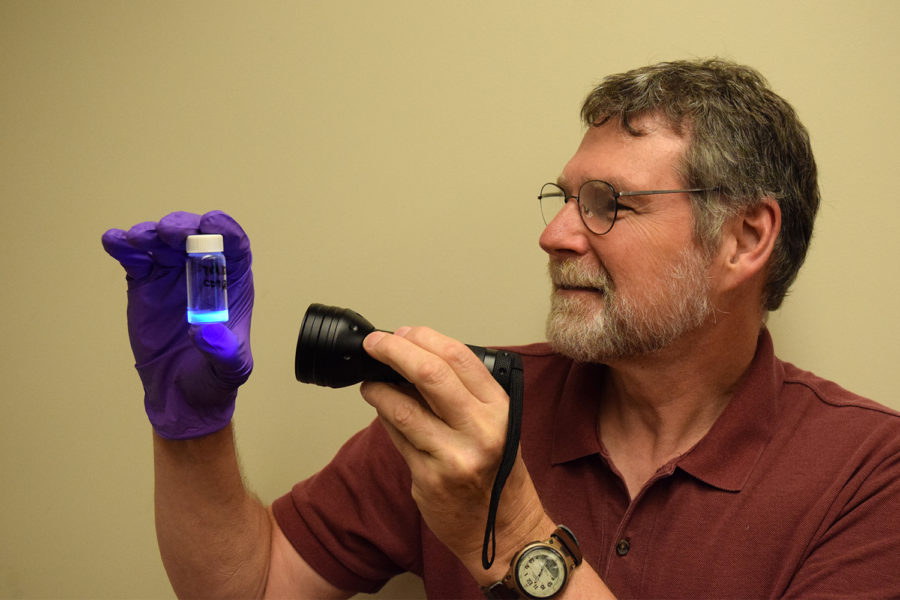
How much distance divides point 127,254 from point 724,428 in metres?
0.98

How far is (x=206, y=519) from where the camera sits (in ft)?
4.23

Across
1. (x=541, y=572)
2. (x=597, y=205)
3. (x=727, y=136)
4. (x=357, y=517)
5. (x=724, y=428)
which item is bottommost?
(x=357, y=517)

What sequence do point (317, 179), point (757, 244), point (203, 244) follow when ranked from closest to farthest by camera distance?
point (203, 244) → point (757, 244) → point (317, 179)

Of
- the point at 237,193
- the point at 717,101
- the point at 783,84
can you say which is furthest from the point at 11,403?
the point at 783,84

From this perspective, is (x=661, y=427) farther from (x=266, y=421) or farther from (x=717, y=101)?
(x=266, y=421)

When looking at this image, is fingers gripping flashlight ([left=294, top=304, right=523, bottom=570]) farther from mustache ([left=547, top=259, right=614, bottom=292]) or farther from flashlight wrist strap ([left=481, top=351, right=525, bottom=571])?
mustache ([left=547, top=259, right=614, bottom=292])

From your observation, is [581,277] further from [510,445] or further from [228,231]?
[228,231]

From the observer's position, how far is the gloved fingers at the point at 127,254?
105cm

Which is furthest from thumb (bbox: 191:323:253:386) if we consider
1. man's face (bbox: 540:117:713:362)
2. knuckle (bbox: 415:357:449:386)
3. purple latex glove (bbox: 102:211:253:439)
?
man's face (bbox: 540:117:713:362)

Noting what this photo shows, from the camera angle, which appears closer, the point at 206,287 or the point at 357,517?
the point at 206,287

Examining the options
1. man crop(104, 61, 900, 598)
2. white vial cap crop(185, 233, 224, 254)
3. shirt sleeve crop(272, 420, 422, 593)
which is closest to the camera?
white vial cap crop(185, 233, 224, 254)

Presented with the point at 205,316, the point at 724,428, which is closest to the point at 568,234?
the point at 724,428

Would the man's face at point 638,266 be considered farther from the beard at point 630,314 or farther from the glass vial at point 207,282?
the glass vial at point 207,282

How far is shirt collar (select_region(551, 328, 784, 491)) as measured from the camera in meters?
1.27
